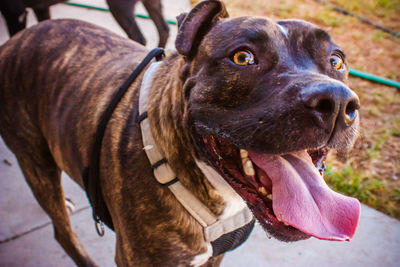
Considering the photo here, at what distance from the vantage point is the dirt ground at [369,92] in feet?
11.1

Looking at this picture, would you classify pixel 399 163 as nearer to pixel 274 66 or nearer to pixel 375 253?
pixel 375 253

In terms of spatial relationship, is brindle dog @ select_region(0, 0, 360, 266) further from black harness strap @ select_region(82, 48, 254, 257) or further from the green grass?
the green grass

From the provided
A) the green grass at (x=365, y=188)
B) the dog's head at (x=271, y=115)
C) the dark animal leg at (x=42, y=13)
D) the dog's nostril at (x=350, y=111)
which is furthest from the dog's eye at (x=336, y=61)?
the dark animal leg at (x=42, y=13)

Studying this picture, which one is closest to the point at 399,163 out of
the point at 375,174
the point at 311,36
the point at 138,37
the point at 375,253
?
the point at 375,174

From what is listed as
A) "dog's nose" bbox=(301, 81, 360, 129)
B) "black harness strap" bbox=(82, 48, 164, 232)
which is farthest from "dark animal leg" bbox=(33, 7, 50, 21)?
"dog's nose" bbox=(301, 81, 360, 129)

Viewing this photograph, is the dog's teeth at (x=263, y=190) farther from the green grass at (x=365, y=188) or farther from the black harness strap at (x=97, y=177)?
the green grass at (x=365, y=188)

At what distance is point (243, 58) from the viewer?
142cm

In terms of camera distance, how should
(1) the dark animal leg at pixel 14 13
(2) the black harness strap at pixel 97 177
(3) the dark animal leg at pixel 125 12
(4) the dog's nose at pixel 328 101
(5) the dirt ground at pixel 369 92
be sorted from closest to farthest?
(4) the dog's nose at pixel 328 101 < (2) the black harness strap at pixel 97 177 < (1) the dark animal leg at pixel 14 13 < (5) the dirt ground at pixel 369 92 < (3) the dark animal leg at pixel 125 12

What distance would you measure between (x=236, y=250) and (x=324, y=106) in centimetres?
190

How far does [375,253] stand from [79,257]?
7.59ft

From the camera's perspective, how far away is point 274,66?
1.40 metres

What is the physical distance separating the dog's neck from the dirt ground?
625mm

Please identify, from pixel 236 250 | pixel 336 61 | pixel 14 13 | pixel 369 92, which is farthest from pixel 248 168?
pixel 369 92

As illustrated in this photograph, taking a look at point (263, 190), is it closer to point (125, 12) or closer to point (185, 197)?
point (185, 197)
